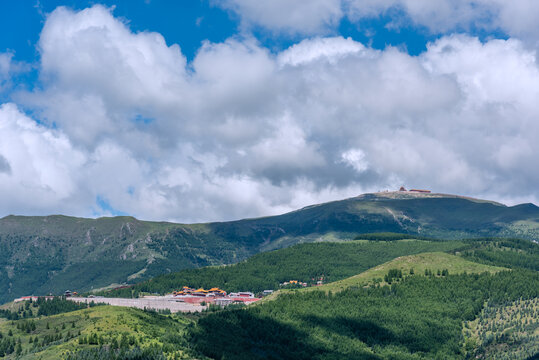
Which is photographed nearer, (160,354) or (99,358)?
(99,358)

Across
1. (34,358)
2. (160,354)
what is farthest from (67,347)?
(160,354)

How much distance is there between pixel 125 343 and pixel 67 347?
54.7ft

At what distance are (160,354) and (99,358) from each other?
19500 millimetres

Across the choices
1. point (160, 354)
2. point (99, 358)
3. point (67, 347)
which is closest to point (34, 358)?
point (67, 347)

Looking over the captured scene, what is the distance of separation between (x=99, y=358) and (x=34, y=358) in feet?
68.3

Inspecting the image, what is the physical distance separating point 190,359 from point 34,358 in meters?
44.0

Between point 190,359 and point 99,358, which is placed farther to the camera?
point 190,359

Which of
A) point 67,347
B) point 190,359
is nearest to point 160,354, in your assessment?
point 190,359

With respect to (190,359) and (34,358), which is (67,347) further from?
(190,359)

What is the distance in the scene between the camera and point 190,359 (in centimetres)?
19812

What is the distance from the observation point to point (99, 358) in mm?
181125

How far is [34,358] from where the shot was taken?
614 ft

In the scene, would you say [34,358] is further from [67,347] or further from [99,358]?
[99,358]

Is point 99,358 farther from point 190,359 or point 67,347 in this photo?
point 190,359
